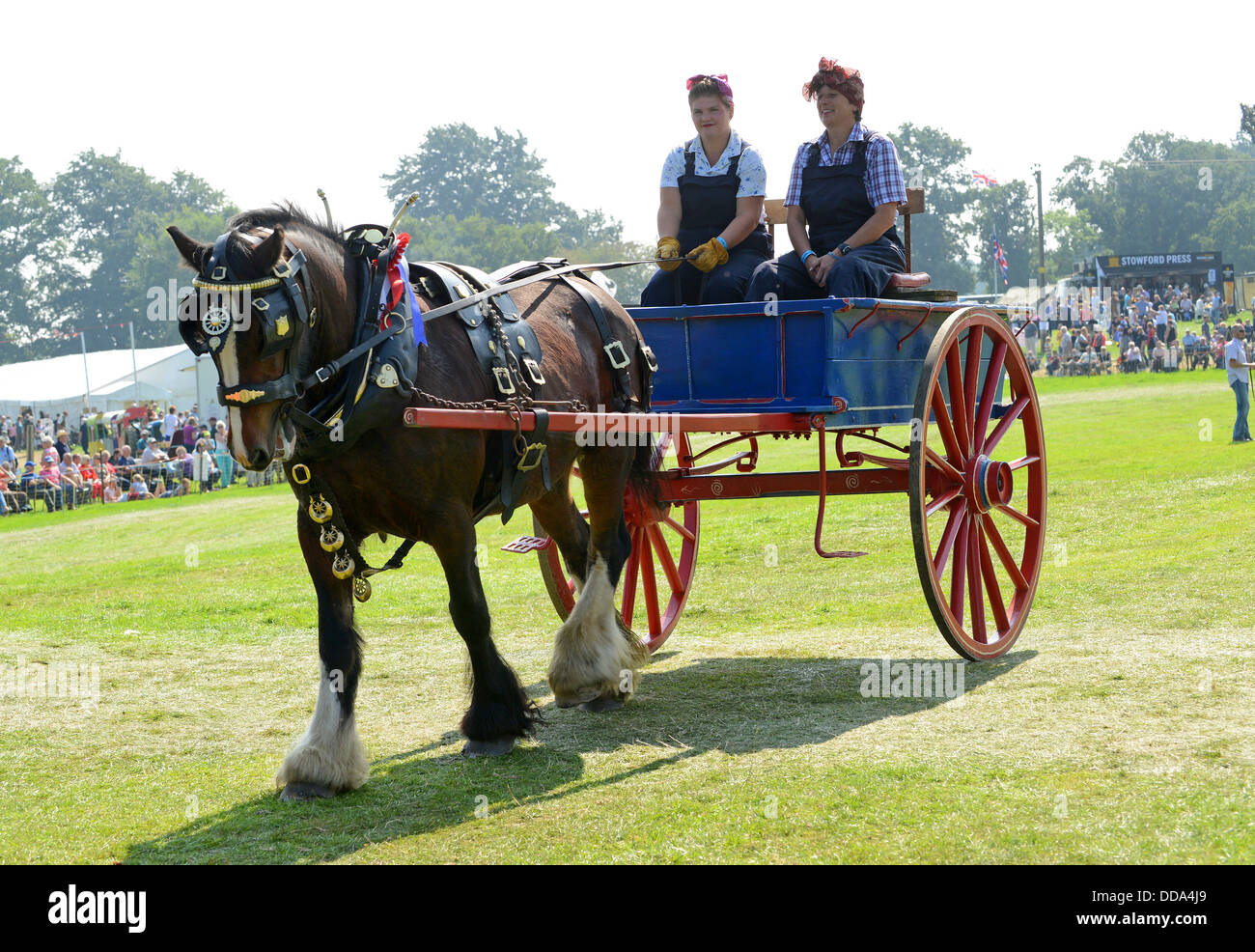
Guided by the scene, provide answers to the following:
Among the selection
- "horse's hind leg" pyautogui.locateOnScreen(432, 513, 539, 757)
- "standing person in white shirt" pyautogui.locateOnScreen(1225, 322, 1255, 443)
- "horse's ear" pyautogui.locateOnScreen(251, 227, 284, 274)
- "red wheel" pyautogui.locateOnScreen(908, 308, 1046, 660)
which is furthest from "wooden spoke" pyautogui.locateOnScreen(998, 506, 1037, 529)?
"standing person in white shirt" pyautogui.locateOnScreen(1225, 322, 1255, 443)

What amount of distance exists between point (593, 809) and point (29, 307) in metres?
81.1

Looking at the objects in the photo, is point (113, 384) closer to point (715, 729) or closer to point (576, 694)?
point (576, 694)

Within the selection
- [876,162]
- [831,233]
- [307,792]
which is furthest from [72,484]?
→ [307,792]

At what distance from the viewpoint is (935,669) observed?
6730 millimetres

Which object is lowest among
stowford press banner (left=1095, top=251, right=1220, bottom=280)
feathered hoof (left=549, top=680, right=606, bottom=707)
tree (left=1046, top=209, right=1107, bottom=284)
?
feathered hoof (left=549, top=680, right=606, bottom=707)

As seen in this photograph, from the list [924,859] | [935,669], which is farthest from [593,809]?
[935,669]

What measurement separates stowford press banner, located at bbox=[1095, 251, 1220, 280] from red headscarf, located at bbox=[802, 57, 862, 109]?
58.4 meters

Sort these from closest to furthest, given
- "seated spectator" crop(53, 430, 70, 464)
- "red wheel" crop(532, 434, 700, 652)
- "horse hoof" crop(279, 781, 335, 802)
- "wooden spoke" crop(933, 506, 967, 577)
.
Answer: "horse hoof" crop(279, 781, 335, 802)
"wooden spoke" crop(933, 506, 967, 577)
"red wheel" crop(532, 434, 700, 652)
"seated spectator" crop(53, 430, 70, 464)

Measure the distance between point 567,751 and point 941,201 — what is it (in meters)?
96.3

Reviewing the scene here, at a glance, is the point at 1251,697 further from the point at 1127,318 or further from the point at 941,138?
the point at 941,138

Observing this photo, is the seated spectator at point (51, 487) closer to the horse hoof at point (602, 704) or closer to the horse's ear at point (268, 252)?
the horse hoof at point (602, 704)

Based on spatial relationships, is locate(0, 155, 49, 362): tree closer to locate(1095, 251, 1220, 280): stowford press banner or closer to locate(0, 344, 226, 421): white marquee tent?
locate(0, 344, 226, 421): white marquee tent

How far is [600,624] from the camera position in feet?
21.1

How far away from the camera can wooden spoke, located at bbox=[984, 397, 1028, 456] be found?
7430mm
